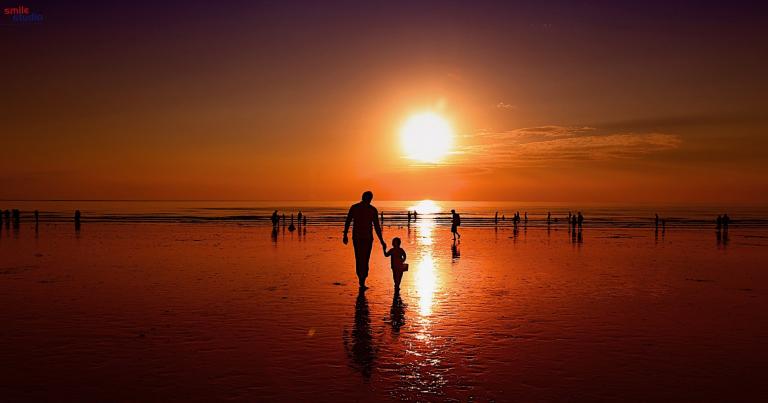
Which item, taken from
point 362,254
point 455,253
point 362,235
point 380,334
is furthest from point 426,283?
point 455,253

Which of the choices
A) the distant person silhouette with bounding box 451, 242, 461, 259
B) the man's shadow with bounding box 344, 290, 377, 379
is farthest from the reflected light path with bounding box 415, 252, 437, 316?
the distant person silhouette with bounding box 451, 242, 461, 259

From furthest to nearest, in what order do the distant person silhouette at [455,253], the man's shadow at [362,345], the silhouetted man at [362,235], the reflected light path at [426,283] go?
the distant person silhouette at [455,253] < the silhouetted man at [362,235] < the reflected light path at [426,283] < the man's shadow at [362,345]

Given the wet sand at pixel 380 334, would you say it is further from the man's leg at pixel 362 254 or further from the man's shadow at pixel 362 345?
the man's leg at pixel 362 254

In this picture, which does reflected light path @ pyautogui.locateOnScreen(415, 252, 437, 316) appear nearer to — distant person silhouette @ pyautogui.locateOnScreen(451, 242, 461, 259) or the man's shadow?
the man's shadow

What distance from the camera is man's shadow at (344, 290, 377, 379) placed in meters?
6.88

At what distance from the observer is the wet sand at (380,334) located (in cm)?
612

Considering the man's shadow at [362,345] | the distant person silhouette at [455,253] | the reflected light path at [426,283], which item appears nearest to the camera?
the man's shadow at [362,345]

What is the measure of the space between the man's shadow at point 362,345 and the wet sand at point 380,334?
0.09 ft

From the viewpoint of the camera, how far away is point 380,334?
8.56m

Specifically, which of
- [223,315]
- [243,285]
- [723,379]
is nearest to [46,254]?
[243,285]

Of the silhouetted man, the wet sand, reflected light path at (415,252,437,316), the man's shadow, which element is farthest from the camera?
the silhouetted man

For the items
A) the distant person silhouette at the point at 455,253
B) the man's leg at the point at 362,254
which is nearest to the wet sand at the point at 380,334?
the man's leg at the point at 362,254

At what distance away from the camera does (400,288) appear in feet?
44.2

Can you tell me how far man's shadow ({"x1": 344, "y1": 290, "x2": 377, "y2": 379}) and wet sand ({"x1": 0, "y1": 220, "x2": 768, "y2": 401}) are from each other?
29 millimetres
